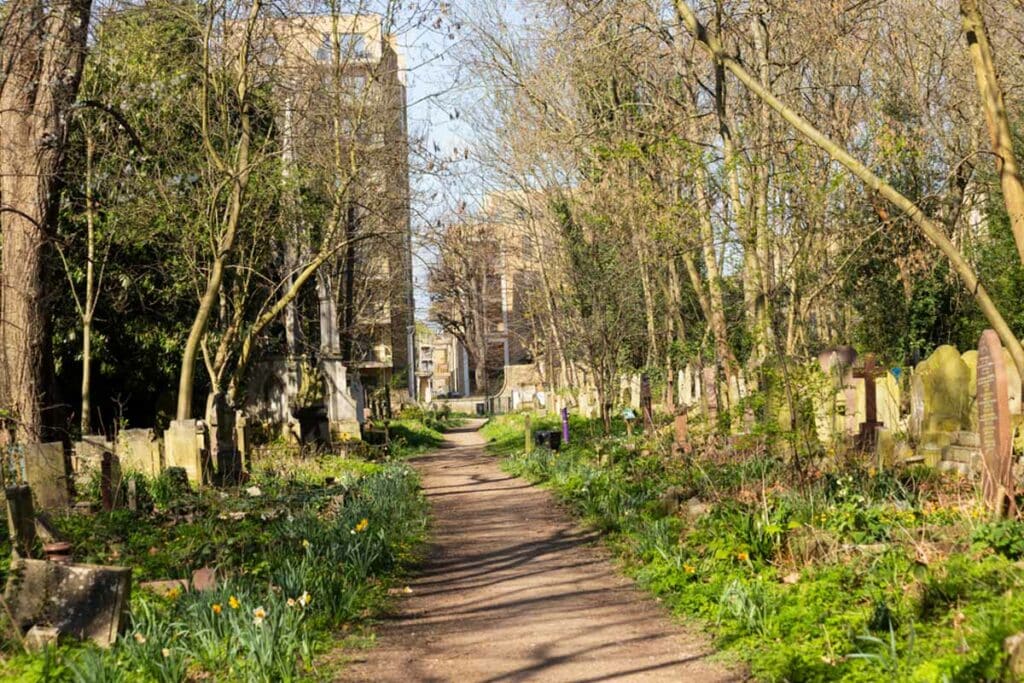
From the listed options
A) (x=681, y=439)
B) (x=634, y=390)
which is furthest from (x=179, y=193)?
(x=634, y=390)

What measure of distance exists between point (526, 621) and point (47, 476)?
7480 mm

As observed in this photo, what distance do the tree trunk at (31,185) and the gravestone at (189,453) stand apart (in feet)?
7.22

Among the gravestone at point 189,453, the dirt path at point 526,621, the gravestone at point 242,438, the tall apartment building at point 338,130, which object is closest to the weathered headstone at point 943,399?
the dirt path at point 526,621

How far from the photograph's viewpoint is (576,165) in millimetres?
25891

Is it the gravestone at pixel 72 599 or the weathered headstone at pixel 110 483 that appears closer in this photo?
the gravestone at pixel 72 599

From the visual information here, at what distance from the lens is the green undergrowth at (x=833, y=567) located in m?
6.31

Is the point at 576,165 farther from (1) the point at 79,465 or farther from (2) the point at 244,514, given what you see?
(2) the point at 244,514

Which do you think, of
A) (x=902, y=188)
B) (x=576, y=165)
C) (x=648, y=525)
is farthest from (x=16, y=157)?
(x=902, y=188)

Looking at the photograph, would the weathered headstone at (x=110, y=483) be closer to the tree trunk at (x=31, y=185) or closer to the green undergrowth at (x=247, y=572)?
the green undergrowth at (x=247, y=572)

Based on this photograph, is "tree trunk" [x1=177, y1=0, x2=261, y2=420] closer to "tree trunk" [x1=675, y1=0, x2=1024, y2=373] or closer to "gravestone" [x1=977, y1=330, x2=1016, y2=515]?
"tree trunk" [x1=675, y1=0, x2=1024, y2=373]

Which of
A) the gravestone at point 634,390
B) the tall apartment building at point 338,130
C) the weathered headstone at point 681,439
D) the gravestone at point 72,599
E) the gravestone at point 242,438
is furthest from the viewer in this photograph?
the gravestone at point 634,390

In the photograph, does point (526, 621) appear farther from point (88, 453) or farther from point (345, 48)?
point (345, 48)

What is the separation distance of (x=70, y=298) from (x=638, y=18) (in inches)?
558

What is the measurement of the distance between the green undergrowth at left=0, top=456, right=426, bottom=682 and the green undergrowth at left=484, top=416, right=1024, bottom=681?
2.27m
